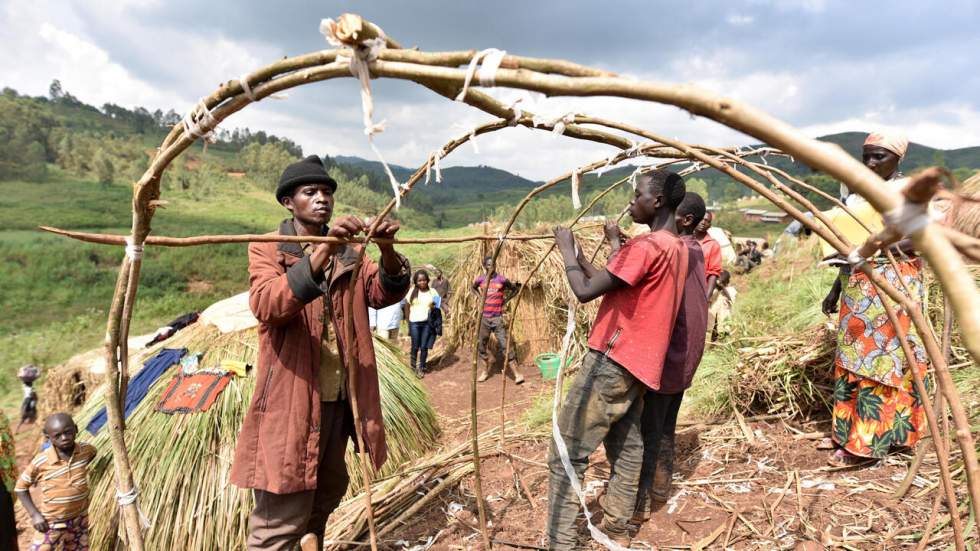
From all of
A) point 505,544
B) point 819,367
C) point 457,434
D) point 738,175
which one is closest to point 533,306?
point 457,434

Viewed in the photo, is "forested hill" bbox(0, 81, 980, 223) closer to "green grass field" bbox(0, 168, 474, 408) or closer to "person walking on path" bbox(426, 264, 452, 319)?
"green grass field" bbox(0, 168, 474, 408)

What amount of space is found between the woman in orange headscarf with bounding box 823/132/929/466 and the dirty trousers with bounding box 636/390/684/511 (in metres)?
1.01

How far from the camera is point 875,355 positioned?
8.61 feet

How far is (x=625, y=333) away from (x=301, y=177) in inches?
60.2

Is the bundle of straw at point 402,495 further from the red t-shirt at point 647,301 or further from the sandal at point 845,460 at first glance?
the sandal at point 845,460

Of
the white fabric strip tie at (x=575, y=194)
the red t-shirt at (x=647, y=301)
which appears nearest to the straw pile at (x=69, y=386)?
the red t-shirt at (x=647, y=301)

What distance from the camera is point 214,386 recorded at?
3.49 meters

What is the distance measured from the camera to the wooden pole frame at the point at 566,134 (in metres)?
0.62

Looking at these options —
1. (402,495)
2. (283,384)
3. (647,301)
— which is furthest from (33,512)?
(647,301)

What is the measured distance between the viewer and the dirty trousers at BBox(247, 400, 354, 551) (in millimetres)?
1922

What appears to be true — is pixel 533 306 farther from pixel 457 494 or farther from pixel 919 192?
pixel 919 192

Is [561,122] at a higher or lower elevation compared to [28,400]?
higher

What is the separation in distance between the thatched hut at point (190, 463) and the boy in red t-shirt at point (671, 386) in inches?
83.1

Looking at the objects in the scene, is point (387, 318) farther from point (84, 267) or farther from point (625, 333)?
point (84, 267)
